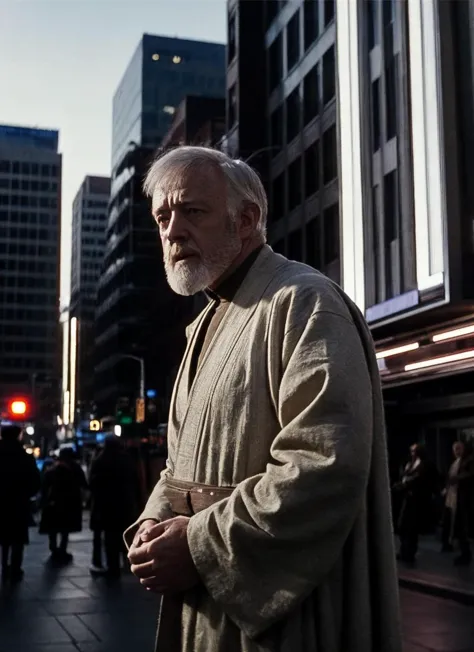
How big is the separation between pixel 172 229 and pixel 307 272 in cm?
36

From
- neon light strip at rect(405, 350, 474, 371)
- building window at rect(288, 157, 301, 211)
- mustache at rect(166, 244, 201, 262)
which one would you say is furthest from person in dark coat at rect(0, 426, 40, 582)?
building window at rect(288, 157, 301, 211)

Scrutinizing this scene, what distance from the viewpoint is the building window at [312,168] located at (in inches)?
1394

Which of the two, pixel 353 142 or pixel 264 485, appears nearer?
pixel 264 485

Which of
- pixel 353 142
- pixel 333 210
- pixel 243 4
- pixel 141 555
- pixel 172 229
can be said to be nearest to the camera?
pixel 141 555

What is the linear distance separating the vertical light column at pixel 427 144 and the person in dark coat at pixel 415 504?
3015mm

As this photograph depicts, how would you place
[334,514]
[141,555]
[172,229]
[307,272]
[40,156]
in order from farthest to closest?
[40,156] < [172,229] < [307,272] < [141,555] < [334,514]

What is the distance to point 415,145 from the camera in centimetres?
1681

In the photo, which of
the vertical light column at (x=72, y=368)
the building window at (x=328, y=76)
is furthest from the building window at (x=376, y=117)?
the vertical light column at (x=72, y=368)

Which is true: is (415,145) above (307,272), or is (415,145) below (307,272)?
above

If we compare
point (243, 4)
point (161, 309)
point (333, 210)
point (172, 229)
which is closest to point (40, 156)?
point (161, 309)

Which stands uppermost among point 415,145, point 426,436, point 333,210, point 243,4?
point 243,4

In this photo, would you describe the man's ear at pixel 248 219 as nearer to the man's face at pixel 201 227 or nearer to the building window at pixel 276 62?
the man's face at pixel 201 227

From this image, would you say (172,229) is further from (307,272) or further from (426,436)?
(426,436)

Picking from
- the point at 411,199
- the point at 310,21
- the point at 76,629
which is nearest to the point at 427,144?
the point at 411,199
